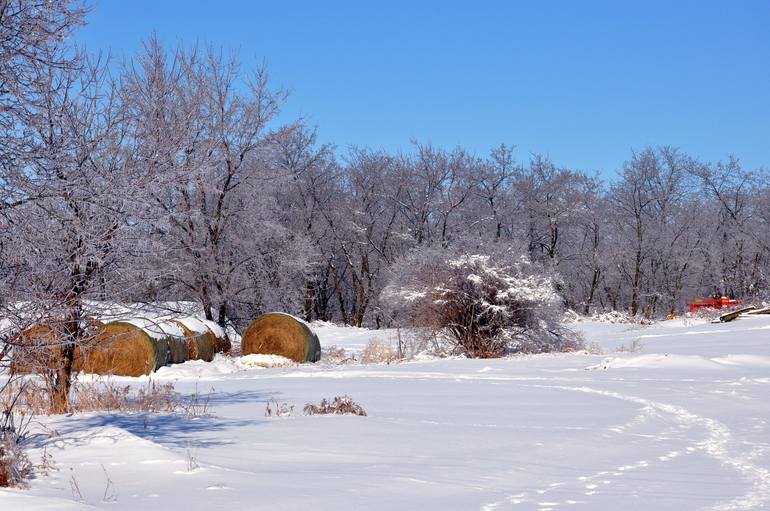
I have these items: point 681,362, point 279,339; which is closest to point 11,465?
point 681,362

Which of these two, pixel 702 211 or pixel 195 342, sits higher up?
pixel 702 211

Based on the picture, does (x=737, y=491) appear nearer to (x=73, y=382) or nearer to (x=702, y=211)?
(x=73, y=382)

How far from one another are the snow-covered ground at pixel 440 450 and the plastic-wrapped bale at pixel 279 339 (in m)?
6.24

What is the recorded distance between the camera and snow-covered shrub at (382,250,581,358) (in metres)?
20.1

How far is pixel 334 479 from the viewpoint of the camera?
5910 mm

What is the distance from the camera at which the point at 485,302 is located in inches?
782

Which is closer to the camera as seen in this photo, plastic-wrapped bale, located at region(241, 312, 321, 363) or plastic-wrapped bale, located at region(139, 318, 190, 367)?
plastic-wrapped bale, located at region(139, 318, 190, 367)

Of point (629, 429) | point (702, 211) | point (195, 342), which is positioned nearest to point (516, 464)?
point (629, 429)

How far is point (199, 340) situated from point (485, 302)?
22.9 feet

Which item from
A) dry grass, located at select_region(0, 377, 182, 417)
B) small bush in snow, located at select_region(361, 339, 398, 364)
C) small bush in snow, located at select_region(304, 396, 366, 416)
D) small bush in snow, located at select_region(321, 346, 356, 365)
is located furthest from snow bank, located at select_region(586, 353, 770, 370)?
dry grass, located at select_region(0, 377, 182, 417)

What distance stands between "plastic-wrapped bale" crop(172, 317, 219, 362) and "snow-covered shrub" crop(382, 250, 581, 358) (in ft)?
15.6

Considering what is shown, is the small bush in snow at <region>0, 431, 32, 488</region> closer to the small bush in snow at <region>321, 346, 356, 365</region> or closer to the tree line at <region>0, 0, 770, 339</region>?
the tree line at <region>0, 0, 770, 339</region>

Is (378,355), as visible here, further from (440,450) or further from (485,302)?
(440,450)

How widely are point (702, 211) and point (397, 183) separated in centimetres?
2165
